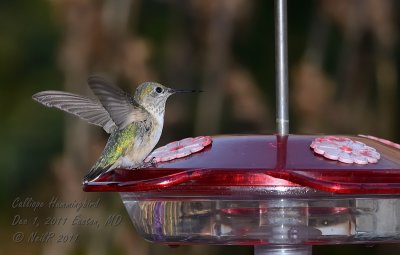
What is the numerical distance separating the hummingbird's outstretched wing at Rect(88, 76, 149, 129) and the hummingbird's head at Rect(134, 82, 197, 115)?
→ 0.03 m

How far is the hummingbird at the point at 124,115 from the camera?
9.98ft

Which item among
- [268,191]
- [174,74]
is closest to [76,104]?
[268,191]

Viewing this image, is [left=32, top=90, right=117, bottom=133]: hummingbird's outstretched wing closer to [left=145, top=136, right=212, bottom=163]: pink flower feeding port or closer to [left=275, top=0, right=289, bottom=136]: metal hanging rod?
[left=145, top=136, right=212, bottom=163]: pink flower feeding port

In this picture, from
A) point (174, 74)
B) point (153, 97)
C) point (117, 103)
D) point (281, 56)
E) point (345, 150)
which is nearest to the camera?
point (345, 150)

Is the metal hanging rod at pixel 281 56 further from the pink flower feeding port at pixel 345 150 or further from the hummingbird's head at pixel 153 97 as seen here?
the hummingbird's head at pixel 153 97

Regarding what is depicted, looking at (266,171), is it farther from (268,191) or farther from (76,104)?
(76,104)

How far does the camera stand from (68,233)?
519cm

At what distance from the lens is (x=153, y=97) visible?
3193 millimetres

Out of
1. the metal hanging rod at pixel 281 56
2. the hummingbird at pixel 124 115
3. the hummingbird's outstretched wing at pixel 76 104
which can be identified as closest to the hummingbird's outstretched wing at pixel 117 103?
the hummingbird at pixel 124 115

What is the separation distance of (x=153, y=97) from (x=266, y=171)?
35.1 inches

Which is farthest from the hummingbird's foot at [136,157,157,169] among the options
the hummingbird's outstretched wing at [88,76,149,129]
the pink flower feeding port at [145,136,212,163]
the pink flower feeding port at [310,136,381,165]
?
the pink flower feeding port at [310,136,381,165]

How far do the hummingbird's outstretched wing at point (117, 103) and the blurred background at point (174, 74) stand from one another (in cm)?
183

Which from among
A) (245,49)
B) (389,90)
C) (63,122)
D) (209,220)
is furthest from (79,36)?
(209,220)

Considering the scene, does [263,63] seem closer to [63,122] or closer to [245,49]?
[245,49]
